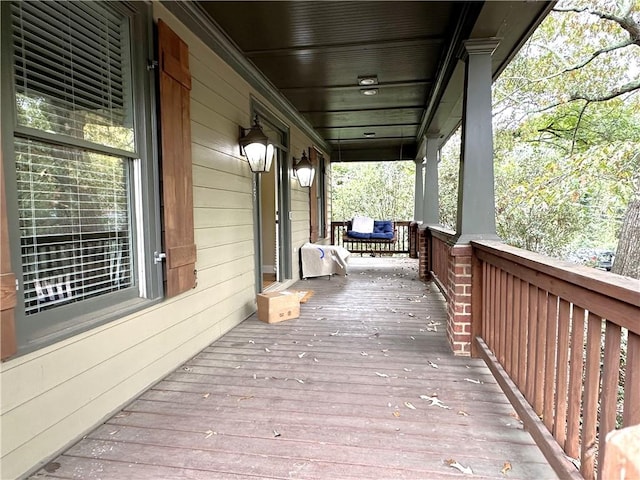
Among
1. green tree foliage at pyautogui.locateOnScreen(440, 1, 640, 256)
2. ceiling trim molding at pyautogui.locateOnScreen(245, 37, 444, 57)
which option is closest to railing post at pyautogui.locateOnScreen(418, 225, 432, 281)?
green tree foliage at pyautogui.locateOnScreen(440, 1, 640, 256)

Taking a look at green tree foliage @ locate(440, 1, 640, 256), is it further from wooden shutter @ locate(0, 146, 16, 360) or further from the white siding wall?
wooden shutter @ locate(0, 146, 16, 360)

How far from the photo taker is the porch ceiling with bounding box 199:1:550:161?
272 centimetres

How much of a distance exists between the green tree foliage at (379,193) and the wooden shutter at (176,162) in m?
12.2

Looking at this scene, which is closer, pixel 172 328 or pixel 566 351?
pixel 566 351

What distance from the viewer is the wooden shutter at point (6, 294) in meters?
1.44

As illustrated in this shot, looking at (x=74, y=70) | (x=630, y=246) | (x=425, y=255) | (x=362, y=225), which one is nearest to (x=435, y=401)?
(x=74, y=70)

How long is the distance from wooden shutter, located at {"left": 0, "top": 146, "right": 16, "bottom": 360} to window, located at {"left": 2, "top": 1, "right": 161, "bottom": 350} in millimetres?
69

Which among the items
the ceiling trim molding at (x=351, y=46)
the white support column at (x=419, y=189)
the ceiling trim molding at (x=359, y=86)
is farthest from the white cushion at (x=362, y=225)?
the ceiling trim molding at (x=351, y=46)

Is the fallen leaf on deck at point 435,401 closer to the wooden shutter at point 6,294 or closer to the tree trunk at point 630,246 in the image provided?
the wooden shutter at point 6,294

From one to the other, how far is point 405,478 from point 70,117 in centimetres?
234

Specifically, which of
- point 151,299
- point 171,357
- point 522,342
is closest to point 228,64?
point 151,299

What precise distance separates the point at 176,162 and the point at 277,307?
189cm

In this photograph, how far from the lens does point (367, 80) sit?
4344 millimetres

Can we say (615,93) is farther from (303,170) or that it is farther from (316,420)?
(316,420)
